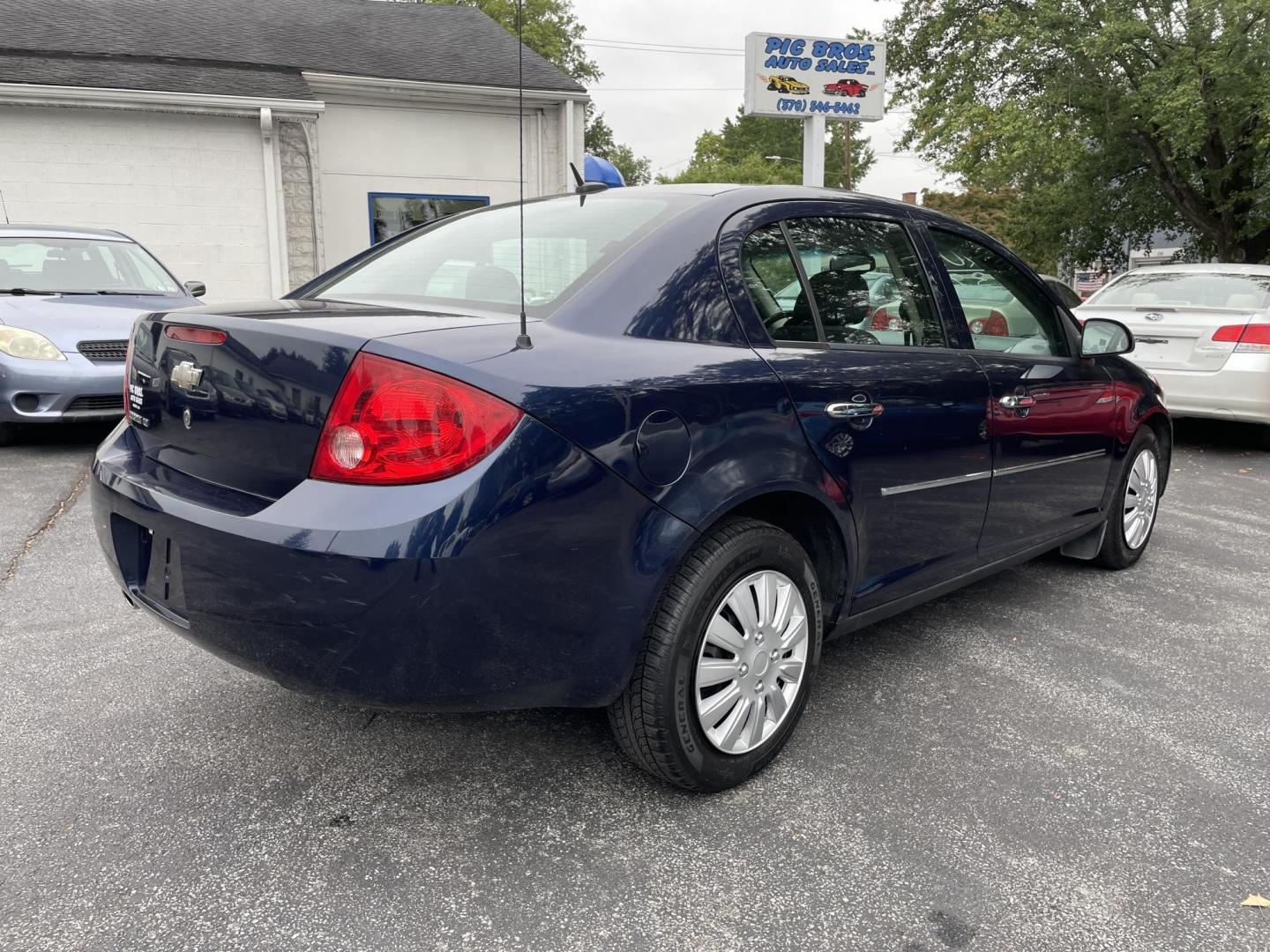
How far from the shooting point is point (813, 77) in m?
15.7

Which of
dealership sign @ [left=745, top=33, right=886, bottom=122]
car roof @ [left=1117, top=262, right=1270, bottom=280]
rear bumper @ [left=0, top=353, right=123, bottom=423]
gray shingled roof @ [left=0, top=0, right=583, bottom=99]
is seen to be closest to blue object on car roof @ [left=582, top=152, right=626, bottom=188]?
gray shingled roof @ [left=0, top=0, right=583, bottom=99]

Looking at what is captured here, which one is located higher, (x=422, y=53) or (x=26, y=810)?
(x=422, y=53)

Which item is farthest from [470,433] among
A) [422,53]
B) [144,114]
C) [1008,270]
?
[422,53]

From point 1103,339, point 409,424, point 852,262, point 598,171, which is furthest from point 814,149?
point 409,424

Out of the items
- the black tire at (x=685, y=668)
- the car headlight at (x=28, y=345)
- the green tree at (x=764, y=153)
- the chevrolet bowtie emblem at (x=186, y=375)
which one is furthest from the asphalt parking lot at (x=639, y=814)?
the green tree at (x=764, y=153)

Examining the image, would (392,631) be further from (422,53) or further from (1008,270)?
(422,53)

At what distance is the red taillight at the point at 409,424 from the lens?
6.42 ft

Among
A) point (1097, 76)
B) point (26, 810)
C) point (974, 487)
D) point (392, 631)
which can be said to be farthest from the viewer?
point (1097, 76)

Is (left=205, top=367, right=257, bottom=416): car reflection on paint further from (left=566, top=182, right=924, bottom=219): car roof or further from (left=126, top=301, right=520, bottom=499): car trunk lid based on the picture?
(left=566, top=182, right=924, bottom=219): car roof

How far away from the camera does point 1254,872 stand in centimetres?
219

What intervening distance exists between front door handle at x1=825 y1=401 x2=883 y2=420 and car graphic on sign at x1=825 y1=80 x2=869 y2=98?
14502 millimetres

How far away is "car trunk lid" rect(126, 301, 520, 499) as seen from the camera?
81.3 inches

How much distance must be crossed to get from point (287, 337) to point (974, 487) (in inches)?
85.7

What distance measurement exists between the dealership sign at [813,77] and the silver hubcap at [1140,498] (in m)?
12.4
